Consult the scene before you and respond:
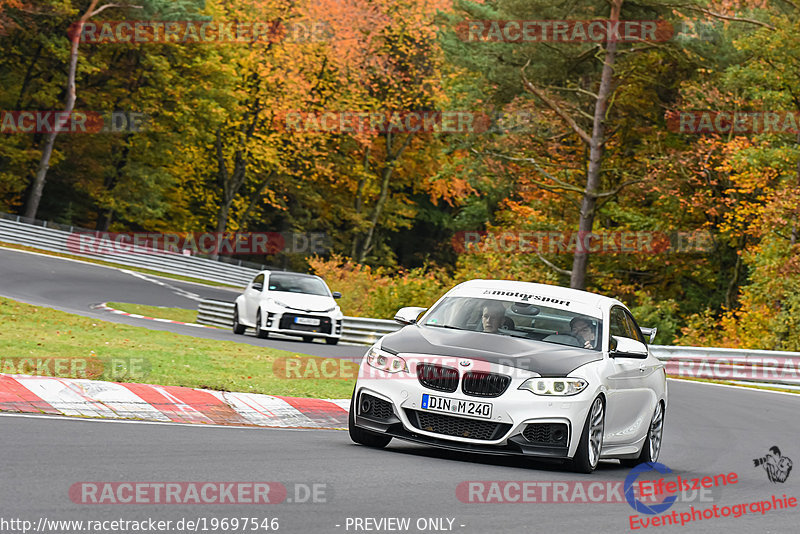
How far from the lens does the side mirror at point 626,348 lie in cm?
1007

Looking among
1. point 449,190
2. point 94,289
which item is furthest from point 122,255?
point 449,190

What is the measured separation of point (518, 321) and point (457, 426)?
6.11 ft

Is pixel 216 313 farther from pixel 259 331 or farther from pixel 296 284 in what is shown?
pixel 259 331

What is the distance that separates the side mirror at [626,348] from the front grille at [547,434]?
3.96ft

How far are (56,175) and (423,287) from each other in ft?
109

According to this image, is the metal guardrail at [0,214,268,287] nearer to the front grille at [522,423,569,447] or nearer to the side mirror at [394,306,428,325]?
the side mirror at [394,306,428,325]

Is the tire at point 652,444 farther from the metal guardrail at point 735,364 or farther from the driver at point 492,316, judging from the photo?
the metal guardrail at point 735,364

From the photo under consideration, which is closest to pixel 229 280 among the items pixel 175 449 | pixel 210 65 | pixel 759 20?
pixel 210 65

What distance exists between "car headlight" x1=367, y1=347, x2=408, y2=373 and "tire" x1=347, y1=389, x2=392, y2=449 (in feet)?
1.15

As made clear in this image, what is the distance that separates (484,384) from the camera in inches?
360

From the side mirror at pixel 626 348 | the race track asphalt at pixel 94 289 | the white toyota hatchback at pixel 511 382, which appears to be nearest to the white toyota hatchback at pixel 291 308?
the race track asphalt at pixel 94 289

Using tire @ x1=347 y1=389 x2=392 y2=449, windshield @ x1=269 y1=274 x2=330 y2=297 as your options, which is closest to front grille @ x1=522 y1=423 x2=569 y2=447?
tire @ x1=347 y1=389 x2=392 y2=449

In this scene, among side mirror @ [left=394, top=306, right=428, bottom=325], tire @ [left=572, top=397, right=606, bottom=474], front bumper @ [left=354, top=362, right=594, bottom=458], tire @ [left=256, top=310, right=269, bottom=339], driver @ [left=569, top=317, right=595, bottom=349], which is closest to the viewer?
front bumper @ [left=354, top=362, right=594, bottom=458]

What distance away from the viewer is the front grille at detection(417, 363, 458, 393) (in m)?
9.22
